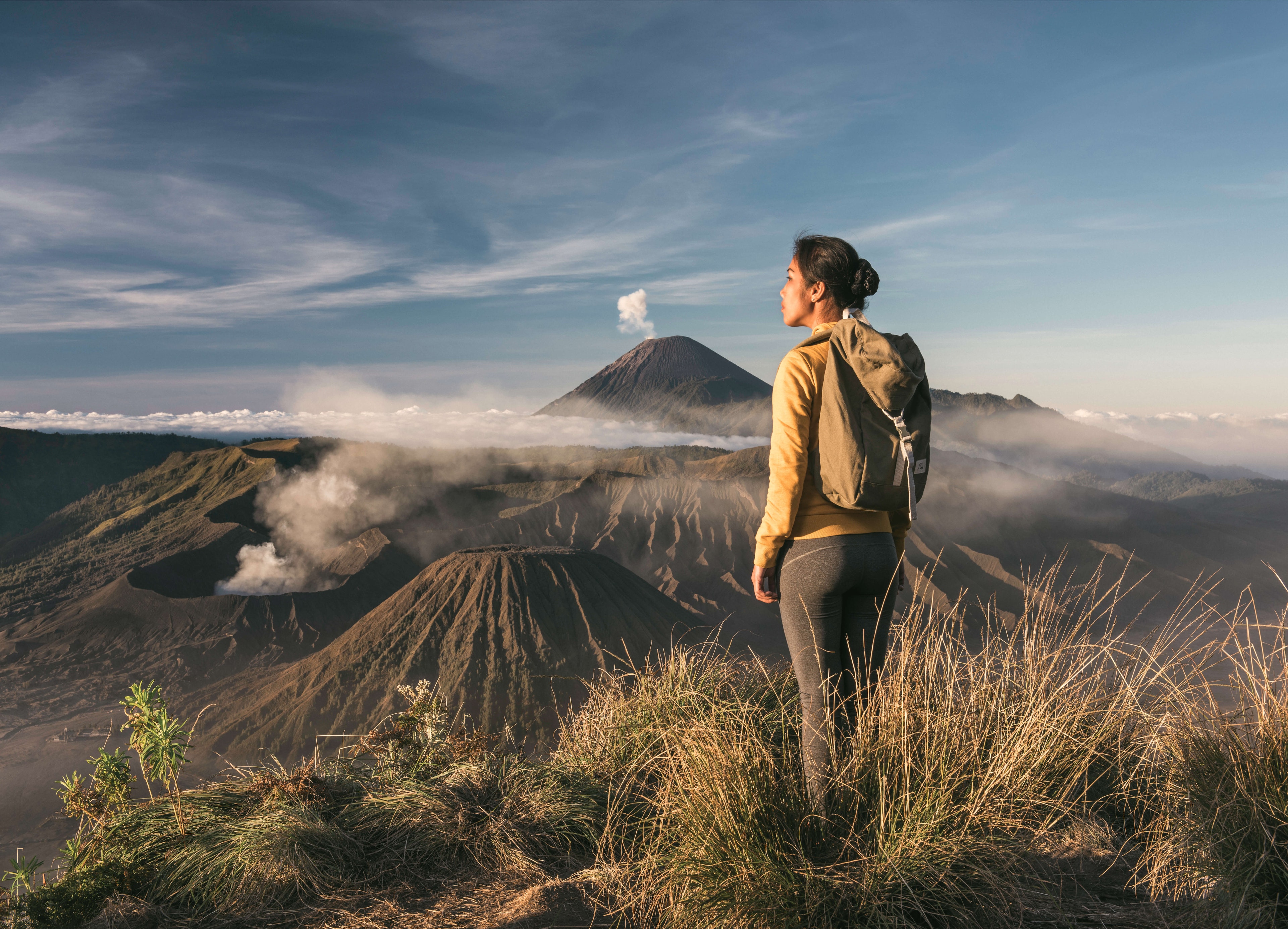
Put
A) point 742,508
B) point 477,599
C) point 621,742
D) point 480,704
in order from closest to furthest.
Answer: point 621,742 → point 480,704 → point 477,599 → point 742,508

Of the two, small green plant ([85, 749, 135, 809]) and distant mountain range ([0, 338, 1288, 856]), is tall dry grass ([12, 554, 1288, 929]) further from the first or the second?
distant mountain range ([0, 338, 1288, 856])

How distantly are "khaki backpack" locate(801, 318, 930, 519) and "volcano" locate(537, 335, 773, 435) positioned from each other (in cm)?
14977

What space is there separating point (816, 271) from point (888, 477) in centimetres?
78

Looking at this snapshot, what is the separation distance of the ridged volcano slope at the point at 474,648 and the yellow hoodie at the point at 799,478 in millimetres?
26523

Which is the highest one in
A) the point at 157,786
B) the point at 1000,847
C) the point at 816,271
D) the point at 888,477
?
the point at 816,271

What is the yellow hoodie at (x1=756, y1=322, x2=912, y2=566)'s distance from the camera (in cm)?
226

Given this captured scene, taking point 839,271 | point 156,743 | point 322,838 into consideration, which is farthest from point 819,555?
point 156,743

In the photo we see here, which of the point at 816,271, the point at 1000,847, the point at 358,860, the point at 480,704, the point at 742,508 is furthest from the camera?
the point at 742,508

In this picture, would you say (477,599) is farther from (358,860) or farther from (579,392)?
(579,392)

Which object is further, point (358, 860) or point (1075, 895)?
point (358, 860)

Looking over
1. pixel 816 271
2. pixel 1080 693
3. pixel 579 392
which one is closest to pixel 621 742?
pixel 1080 693

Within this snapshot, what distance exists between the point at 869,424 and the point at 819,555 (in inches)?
17.7

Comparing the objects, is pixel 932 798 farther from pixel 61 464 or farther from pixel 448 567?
pixel 61 464

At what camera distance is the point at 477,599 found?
33.7 m
